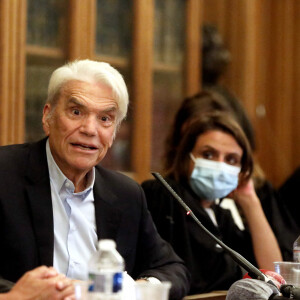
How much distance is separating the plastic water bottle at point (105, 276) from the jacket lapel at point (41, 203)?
0.59m

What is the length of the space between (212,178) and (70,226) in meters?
0.95

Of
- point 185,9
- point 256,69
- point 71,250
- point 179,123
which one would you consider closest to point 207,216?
point 179,123

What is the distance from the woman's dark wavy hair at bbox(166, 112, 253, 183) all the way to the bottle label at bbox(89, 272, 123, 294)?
5.17 feet

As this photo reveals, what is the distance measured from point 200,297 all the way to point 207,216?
75 cm

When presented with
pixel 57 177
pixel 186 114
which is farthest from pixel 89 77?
pixel 186 114

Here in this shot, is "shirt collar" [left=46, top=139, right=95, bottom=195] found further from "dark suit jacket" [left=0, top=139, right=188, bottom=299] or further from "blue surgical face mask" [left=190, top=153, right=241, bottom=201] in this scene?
"blue surgical face mask" [left=190, top=153, right=241, bottom=201]

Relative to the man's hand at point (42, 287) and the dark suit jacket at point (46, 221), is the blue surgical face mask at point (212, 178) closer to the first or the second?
the dark suit jacket at point (46, 221)

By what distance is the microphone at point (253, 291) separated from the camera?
166cm

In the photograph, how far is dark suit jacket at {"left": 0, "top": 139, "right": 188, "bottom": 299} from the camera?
193 centimetres

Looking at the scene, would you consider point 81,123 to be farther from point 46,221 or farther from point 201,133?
point 201,133

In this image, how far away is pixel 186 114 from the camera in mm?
3238

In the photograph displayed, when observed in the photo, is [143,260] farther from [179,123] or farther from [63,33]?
[63,33]

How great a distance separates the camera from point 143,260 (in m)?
2.25

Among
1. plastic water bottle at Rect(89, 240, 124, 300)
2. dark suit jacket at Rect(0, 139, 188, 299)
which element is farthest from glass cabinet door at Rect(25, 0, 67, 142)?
plastic water bottle at Rect(89, 240, 124, 300)
